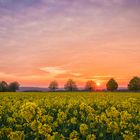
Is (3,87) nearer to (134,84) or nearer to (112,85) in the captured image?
(112,85)

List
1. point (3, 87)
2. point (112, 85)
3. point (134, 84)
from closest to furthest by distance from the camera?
point (3, 87), point (134, 84), point (112, 85)

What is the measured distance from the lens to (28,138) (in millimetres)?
10828

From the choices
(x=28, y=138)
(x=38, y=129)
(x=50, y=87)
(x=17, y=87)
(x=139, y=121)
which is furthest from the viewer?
(x=50, y=87)

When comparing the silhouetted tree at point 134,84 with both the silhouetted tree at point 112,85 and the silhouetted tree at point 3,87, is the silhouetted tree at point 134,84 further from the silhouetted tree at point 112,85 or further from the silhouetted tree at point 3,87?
the silhouetted tree at point 3,87

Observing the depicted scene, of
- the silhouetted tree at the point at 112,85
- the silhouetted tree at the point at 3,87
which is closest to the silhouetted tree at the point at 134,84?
the silhouetted tree at the point at 112,85

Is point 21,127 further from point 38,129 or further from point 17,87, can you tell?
point 17,87

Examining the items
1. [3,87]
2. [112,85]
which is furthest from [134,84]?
[3,87]

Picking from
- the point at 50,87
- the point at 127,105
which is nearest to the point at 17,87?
the point at 50,87

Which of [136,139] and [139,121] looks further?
[139,121]

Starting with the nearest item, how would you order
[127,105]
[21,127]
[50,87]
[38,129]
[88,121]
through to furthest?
[38,129] < [21,127] < [88,121] < [127,105] < [50,87]

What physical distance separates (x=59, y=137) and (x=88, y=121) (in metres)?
4.00

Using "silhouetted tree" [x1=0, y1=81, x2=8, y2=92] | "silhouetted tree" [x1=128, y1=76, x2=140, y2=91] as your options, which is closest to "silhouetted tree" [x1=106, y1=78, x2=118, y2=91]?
"silhouetted tree" [x1=128, y1=76, x2=140, y2=91]

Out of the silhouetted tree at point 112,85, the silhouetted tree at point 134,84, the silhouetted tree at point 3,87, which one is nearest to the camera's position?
the silhouetted tree at point 3,87

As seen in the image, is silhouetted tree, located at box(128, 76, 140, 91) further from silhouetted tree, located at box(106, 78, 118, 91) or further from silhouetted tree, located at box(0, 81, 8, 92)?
silhouetted tree, located at box(0, 81, 8, 92)
